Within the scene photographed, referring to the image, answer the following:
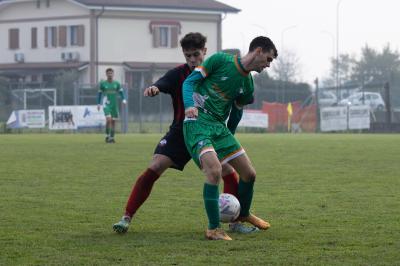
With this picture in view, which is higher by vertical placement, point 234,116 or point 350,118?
point 234,116

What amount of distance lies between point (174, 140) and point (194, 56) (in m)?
0.75

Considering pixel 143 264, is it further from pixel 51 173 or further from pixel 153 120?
pixel 153 120

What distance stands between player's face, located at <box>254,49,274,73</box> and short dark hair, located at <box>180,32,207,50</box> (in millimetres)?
609

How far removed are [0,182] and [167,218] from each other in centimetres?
471

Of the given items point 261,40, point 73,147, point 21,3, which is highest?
point 21,3

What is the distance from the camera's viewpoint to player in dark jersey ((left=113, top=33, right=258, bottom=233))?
8602 millimetres

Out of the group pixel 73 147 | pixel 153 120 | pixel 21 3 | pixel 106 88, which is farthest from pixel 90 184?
pixel 21 3

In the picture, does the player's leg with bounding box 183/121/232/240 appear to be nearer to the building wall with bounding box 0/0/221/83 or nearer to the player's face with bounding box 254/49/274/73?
the player's face with bounding box 254/49/274/73

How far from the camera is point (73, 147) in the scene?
24.2 m

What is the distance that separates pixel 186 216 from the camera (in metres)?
9.91

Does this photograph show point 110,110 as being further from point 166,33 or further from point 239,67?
point 166,33

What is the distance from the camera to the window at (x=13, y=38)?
67.1 meters

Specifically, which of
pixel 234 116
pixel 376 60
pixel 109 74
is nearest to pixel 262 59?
pixel 234 116

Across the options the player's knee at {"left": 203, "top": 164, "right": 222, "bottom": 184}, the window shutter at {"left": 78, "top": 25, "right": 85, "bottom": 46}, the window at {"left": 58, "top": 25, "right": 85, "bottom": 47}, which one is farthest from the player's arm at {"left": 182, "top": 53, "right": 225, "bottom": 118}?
the window at {"left": 58, "top": 25, "right": 85, "bottom": 47}
